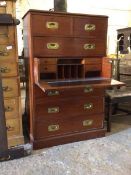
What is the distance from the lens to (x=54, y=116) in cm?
243

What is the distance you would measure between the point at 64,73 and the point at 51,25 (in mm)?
565

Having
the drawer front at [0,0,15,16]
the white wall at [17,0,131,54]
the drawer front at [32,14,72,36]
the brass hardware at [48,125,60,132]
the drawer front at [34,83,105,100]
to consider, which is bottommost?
the brass hardware at [48,125,60,132]

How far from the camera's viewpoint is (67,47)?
237cm

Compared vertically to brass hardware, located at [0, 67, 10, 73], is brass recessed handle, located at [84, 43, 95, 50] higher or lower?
higher

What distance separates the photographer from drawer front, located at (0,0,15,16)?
6.63 feet

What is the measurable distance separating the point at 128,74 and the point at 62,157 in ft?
8.28

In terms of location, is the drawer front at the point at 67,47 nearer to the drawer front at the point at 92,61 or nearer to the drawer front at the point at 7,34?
the drawer front at the point at 92,61

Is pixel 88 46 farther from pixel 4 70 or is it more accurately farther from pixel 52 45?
pixel 4 70

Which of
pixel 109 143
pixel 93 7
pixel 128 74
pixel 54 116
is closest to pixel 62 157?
pixel 54 116

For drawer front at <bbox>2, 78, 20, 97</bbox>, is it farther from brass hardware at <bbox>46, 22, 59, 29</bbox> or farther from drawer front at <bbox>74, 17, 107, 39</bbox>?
drawer front at <bbox>74, 17, 107, 39</bbox>

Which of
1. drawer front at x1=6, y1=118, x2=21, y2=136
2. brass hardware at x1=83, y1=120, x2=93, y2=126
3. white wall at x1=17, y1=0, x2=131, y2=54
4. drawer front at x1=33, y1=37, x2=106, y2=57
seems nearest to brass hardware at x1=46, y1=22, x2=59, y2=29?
drawer front at x1=33, y1=37, x2=106, y2=57

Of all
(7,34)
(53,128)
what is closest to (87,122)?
(53,128)

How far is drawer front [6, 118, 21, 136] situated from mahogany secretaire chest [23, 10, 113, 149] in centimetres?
15

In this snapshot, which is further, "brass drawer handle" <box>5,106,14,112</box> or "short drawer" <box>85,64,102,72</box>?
"short drawer" <box>85,64,102,72</box>
